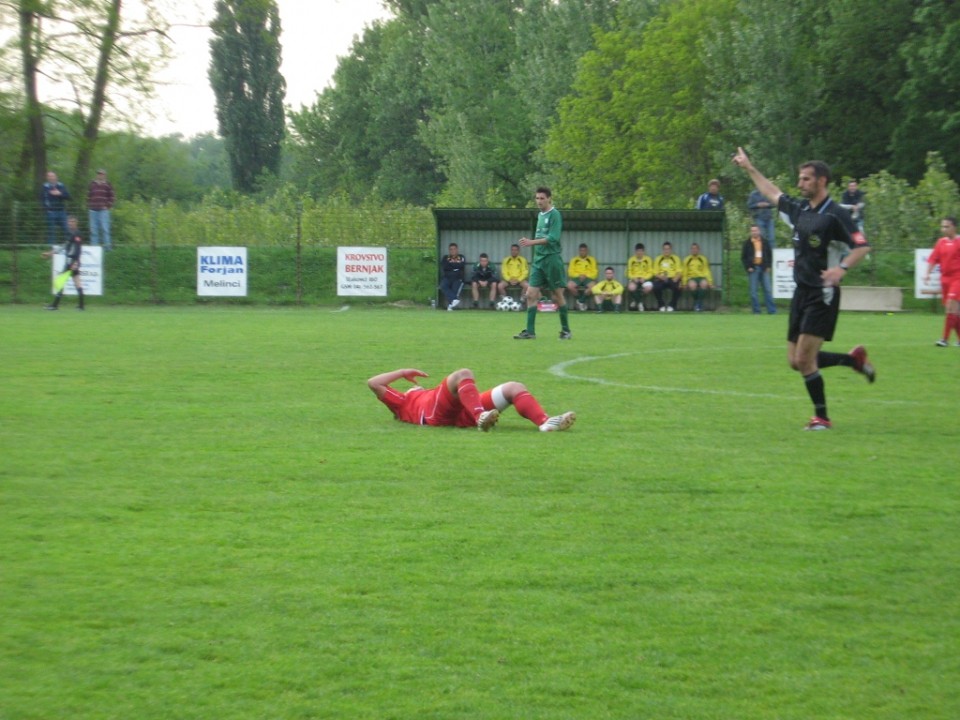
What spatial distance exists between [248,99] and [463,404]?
84.2 metres

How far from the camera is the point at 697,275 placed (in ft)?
101

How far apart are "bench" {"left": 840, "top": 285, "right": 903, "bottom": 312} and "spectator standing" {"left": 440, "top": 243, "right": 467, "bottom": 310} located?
8.86m

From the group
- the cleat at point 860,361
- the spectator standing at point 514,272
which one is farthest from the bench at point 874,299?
the cleat at point 860,361

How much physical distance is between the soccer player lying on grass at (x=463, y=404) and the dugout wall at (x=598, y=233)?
22.8m

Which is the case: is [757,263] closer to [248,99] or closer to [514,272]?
[514,272]

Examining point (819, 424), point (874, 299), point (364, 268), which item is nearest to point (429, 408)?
point (819, 424)

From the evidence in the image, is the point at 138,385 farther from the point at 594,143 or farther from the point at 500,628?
the point at 594,143

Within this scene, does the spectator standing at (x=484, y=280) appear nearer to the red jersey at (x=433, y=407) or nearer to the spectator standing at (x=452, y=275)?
the spectator standing at (x=452, y=275)

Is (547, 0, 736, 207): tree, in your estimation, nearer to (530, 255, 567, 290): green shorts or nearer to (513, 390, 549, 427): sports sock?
(530, 255, 567, 290): green shorts

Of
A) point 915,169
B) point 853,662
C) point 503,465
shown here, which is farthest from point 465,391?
point 915,169

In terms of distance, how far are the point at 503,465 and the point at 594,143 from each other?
55393 millimetres

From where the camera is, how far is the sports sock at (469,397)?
9.01m

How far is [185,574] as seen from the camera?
5152 millimetres

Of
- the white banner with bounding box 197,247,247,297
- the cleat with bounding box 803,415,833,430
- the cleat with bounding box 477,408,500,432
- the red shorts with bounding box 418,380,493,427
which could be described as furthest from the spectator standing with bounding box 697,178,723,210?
the cleat with bounding box 477,408,500,432
